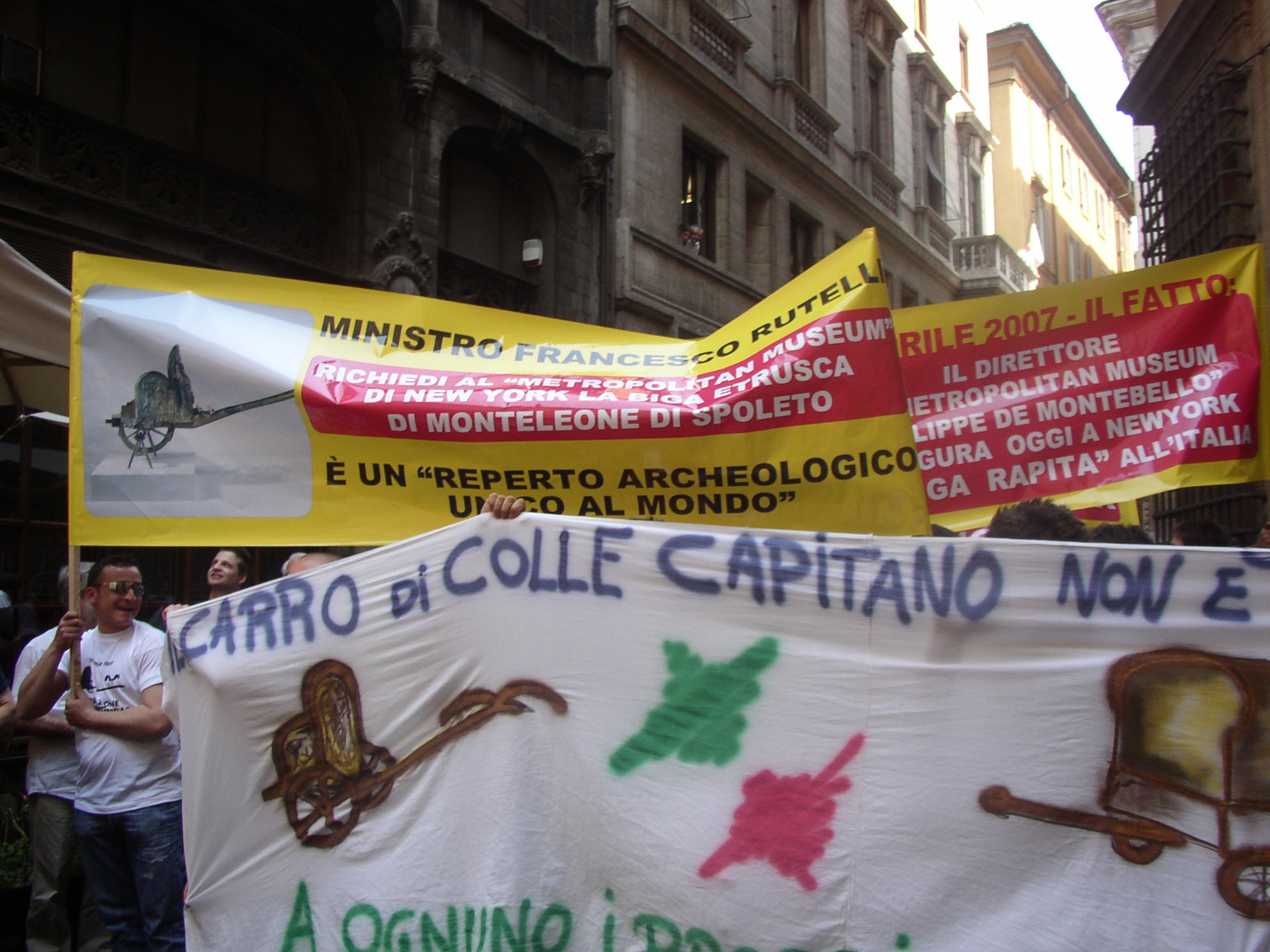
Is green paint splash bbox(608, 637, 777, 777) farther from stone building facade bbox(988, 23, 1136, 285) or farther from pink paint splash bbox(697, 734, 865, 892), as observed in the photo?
stone building facade bbox(988, 23, 1136, 285)

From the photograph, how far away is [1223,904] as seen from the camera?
2553mm

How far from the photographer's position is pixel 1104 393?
174 inches

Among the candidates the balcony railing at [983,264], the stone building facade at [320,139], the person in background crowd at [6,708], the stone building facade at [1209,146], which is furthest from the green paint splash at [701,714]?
the balcony railing at [983,264]

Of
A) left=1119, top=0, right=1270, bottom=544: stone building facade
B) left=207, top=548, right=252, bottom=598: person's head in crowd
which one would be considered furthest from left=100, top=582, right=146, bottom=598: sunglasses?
left=1119, top=0, right=1270, bottom=544: stone building facade

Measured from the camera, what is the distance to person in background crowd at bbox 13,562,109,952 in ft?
14.8

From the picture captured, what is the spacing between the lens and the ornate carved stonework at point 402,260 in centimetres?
957

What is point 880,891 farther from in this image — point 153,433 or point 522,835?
point 153,433

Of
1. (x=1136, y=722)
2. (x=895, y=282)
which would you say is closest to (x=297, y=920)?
(x=1136, y=722)

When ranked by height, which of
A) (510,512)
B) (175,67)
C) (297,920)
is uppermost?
(175,67)

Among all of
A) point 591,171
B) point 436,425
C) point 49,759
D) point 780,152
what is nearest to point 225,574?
point 49,759

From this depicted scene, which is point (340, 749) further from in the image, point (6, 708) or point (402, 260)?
point (402, 260)

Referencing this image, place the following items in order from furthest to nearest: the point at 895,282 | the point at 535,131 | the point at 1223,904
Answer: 1. the point at 895,282
2. the point at 535,131
3. the point at 1223,904

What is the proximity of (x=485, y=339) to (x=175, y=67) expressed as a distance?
6.24 m

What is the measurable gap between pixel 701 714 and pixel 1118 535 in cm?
195
